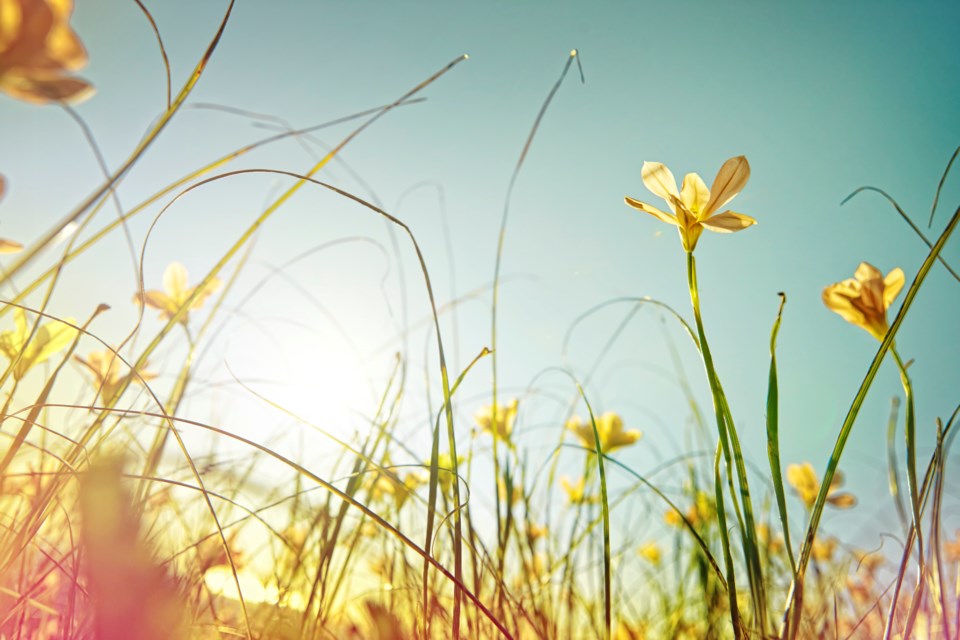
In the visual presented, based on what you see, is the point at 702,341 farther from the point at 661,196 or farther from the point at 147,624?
the point at 147,624

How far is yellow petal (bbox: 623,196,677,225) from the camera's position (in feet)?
2.88

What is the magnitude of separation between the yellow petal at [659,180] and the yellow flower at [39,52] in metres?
0.76

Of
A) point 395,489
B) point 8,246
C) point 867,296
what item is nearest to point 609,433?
point 395,489

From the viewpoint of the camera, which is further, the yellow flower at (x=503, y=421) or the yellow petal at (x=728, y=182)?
the yellow flower at (x=503, y=421)

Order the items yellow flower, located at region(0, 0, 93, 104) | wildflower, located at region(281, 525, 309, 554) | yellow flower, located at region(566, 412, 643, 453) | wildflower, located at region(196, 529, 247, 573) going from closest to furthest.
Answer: yellow flower, located at region(0, 0, 93, 104), wildflower, located at region(196, 529, 247, 573), wildflower, located at region(281, 525, 309, 554), yellow flower, located at region(566, 412, 643, 453)

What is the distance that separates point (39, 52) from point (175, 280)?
3.96 feet

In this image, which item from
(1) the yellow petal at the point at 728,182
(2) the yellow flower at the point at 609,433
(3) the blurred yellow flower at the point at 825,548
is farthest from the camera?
(3) the blurred yellow flower at the point at 825,548

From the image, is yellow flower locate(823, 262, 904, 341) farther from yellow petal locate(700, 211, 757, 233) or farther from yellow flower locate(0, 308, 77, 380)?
yellow flower locate(0, 308, 77, 380)

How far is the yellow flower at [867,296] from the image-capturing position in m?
0.94

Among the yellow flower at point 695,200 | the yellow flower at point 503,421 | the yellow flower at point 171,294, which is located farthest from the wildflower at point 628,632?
the yellow flower at point 171,294

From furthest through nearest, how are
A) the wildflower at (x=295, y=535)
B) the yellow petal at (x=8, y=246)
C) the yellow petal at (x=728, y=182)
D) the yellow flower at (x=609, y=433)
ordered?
1. the yellow flower at (x=609, y=433)
2. the wildflower at (x=295, y=535)
3. the yellow petal at (x=728, y=182)
4. the yellow petal at (x=8, y=246)

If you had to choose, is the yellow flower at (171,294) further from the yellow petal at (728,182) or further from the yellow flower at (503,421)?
the yellow petal at (728,182)

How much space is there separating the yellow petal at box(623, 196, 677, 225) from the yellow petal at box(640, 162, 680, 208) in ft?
0.12

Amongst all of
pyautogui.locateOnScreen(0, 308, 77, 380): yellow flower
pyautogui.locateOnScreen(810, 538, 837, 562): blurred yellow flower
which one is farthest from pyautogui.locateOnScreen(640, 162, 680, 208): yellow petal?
pyautogui.locateOnScreen(810, 538, 837, 562): blurred yellow flower
